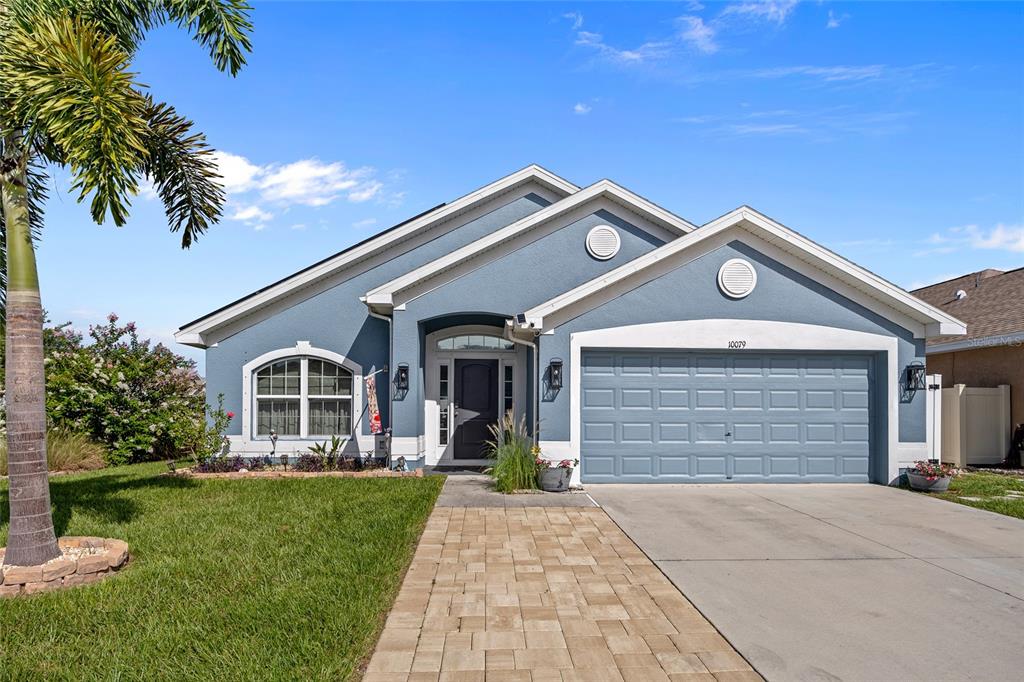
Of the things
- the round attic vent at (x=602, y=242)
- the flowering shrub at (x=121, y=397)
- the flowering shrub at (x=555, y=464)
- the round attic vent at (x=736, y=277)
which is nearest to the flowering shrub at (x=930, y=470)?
the round attic vent at (x=736, y=277)

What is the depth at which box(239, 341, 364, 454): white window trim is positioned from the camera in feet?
43.7

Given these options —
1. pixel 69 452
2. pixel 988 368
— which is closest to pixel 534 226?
pixel 69 452

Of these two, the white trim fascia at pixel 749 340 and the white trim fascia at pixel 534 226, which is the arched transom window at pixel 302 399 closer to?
the white trim fascia at pixel 534 226

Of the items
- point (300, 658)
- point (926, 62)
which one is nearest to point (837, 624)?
point (300, 658)

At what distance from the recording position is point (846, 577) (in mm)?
6215

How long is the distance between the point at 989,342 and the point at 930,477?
6.90m

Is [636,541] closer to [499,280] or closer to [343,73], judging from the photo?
[499,280]

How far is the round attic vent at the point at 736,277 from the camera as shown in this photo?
11.6 metres

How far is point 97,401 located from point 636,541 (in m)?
13.0

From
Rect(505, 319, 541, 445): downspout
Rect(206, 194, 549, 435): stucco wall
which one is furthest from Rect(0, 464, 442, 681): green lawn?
Rect(206, 194, 549, 435): stucco wall

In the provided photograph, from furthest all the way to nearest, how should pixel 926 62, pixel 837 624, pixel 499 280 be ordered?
pixel 499 280 → pixel 926 62 → pixel 837 624

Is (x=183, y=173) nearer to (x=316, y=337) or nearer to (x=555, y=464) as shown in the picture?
(x=316, y=337)

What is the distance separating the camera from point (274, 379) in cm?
1358

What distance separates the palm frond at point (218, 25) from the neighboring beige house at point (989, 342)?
17.1m
